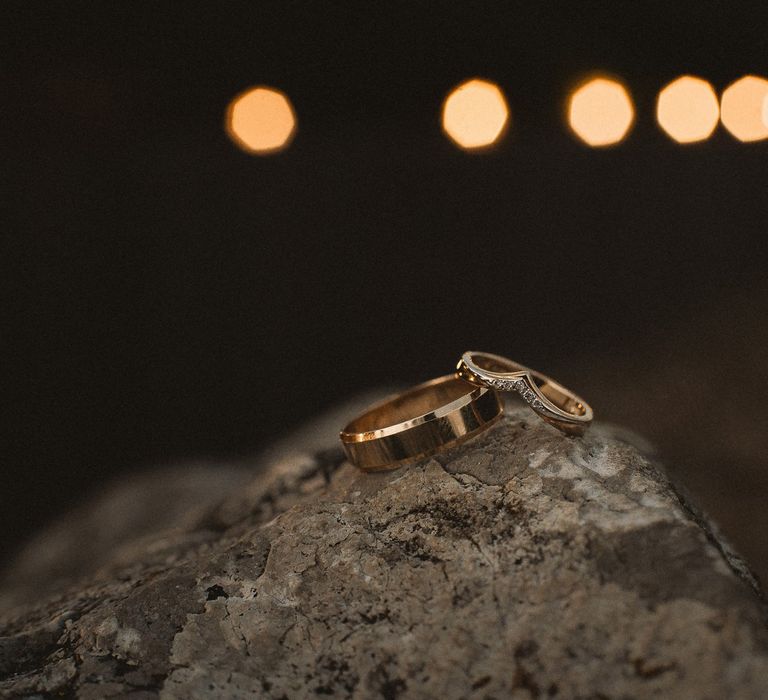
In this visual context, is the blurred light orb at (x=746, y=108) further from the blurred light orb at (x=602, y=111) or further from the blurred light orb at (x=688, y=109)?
the blurred light orb at (x=602, y=111)

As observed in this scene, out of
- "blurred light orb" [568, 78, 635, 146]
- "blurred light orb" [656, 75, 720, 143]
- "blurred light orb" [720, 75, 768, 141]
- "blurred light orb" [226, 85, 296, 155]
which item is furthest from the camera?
"blurred light orb" [226, 85, 296, 155]

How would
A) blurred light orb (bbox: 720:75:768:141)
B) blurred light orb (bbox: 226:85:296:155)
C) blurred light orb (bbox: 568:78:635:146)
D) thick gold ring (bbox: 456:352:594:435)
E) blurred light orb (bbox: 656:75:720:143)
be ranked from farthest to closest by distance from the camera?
blurred light orb (bbox: 226:85:296:155) → blurred light orb (bbox: 568:78:635:146) → blurred light orb (bbox: 656:75:720:143) → blurred light orb (bbox: 720:75:768:141) → thick gold ring (bbox: 456:352:594:435)

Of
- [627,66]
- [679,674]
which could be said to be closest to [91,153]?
[627,66]

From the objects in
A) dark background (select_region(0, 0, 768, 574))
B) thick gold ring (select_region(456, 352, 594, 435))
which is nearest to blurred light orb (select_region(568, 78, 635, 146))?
dark background (select_region(0, 0, 768, 574))

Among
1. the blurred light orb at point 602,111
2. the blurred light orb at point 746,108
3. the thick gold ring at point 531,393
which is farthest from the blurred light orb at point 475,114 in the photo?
the thick gold ring at point 531,393

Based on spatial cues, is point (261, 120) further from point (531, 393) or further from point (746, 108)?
point (531, 393)

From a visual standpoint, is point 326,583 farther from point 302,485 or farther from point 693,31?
point 693,31

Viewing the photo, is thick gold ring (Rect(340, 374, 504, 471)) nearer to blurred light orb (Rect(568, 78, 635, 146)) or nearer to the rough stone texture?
the rough stone texture

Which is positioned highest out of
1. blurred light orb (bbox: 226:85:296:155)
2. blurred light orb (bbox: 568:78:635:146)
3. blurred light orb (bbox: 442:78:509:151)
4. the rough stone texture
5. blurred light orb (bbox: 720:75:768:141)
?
blurred light orb (bbox: 226:85:296:155)
